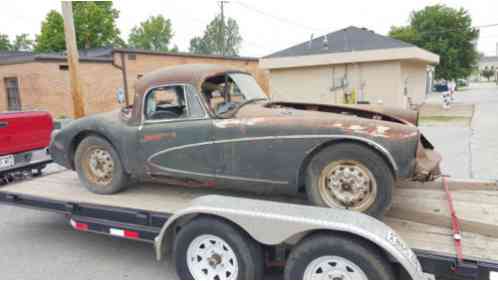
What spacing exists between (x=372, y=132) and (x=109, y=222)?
2.86m

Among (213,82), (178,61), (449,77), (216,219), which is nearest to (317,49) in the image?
(178,61)

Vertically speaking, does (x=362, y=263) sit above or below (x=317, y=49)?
below

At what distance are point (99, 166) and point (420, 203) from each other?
3.76 metres

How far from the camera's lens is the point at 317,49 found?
1880cm

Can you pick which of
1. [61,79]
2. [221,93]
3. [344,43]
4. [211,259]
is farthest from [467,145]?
[61,79]

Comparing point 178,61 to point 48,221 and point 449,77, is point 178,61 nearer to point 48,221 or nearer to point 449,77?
point 48,221

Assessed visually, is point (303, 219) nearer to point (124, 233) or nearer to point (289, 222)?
point (289, 222)

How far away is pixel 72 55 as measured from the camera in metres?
8.26

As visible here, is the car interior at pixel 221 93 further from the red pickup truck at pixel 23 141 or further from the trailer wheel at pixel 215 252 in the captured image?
the red pickup truck at pixel 23 141

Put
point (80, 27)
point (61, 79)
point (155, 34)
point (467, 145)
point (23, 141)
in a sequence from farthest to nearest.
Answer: point (155, 34) < point (80, 27) < point (61, 79) < point (467, 145) < point (23, 141)

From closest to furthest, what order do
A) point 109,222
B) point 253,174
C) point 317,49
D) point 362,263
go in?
point 362,263 < point 253,174 < point 109,222 < point 317,49

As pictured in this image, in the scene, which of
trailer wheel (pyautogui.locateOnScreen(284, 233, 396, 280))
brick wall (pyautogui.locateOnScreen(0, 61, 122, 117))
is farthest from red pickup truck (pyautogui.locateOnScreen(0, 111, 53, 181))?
brick wall (pyautogui.locateOnScreen(0, 61, 122, 117))

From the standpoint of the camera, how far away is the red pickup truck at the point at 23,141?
5703mm

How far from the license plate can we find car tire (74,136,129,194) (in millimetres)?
1928
